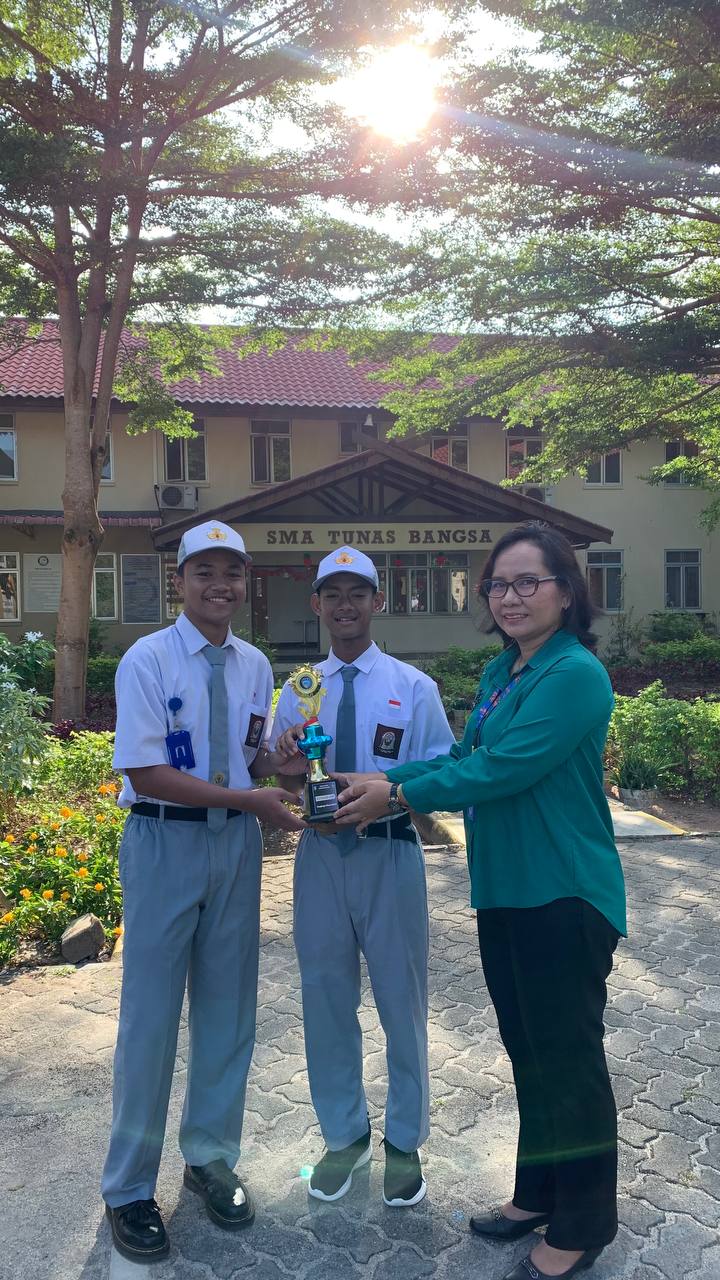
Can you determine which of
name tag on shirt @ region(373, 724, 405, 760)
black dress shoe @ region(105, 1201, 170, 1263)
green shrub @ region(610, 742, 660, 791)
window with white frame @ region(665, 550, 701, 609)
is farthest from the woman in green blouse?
window with white frame @ region(665, 550, 701, 609)

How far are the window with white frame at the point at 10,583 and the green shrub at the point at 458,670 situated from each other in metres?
9.54

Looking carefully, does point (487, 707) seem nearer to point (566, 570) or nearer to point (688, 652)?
point (566, 570)

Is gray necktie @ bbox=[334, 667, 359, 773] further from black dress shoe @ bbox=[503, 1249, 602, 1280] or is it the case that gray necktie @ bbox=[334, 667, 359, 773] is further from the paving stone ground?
black dress shoe @ bbox=[503, 1249, 602, 1280]

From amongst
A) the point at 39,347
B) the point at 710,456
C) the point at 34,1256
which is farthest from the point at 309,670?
the point at 39,347

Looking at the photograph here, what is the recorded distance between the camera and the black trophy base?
2.69 m

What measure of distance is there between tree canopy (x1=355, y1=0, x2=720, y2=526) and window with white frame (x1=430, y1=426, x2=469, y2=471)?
23.1 ft

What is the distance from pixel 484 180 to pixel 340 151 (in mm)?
1859

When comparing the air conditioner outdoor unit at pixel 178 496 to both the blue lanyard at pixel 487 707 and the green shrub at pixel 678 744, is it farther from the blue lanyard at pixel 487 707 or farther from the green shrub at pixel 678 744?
the blue lanyard at pixel 487 707

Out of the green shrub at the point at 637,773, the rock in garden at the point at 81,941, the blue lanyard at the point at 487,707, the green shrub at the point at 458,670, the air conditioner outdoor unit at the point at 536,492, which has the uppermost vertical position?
the air conditioner outdoor unit at the point at 536,492

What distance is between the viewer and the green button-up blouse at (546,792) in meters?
2.45

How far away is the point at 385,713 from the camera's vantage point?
9.84ft

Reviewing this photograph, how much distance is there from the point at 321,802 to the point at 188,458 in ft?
67.2

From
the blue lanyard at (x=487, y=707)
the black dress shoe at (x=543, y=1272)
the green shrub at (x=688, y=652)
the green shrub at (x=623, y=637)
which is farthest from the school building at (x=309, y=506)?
the black dress shoe at (x=543, y=1272)

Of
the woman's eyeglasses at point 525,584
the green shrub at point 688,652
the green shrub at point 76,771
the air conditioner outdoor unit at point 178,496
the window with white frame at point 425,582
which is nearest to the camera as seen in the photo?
the woman's eyeglasses at point 525,584
